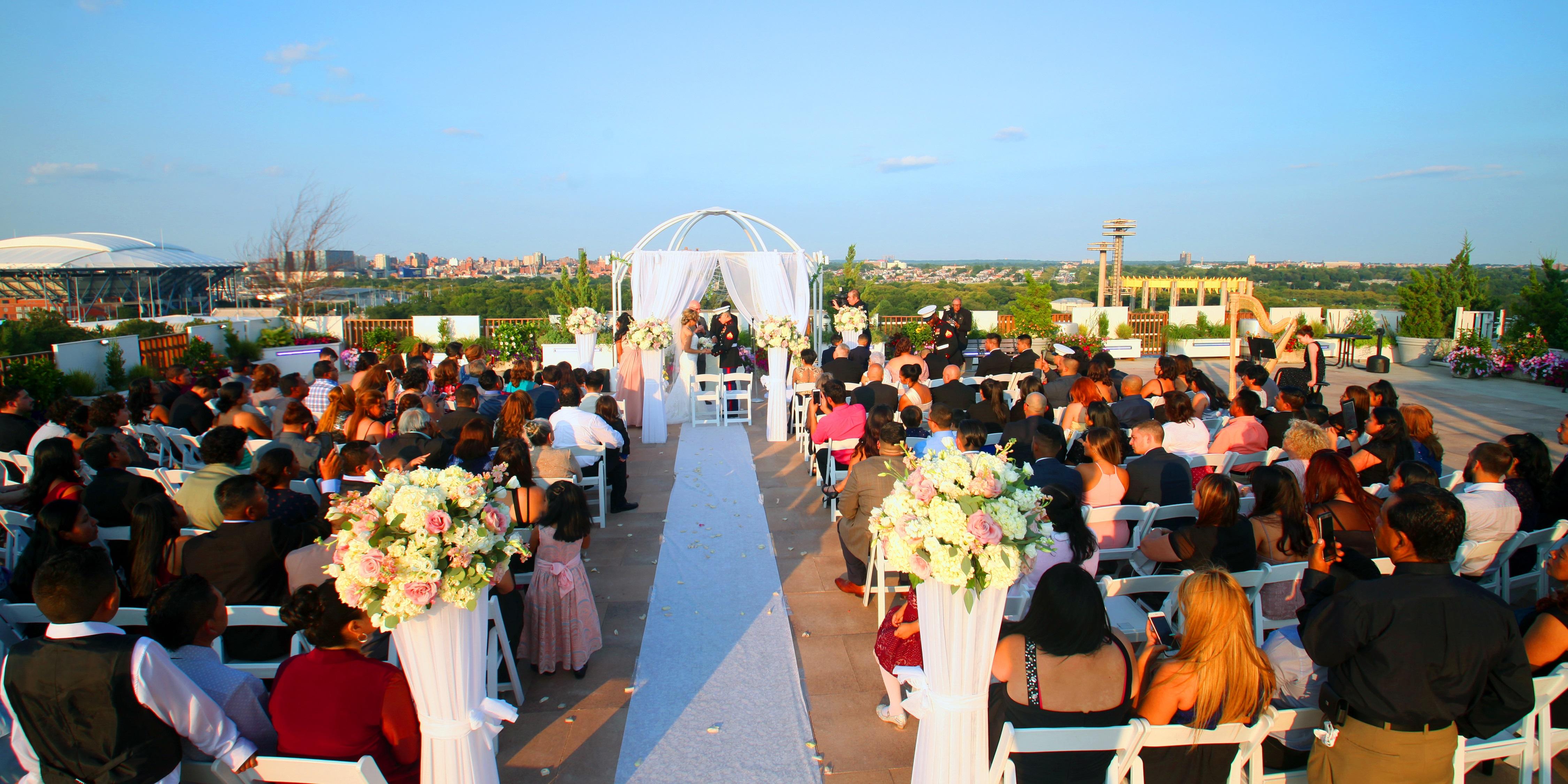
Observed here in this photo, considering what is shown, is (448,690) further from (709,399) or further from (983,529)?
(709,399)

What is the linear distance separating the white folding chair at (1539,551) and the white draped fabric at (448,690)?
5008 mm

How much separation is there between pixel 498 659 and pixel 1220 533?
3483 millimetres

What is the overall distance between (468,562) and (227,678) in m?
0.99

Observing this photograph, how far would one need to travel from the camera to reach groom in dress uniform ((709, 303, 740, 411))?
11867 millimetres

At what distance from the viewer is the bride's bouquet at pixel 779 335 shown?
33.5 feet

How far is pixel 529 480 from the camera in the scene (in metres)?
4.47

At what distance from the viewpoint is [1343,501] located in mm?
3949

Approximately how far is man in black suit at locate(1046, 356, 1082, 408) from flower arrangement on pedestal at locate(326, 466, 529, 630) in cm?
624

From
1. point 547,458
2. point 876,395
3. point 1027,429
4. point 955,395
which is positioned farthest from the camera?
point 876,395

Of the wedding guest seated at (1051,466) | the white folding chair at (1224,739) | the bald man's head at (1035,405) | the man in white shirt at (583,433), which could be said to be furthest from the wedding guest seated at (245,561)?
the bald man's head at (1035,405)

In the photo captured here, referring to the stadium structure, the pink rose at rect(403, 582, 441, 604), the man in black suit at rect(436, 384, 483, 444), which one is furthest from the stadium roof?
the pink rose at rect(403, 582, 441, 604)

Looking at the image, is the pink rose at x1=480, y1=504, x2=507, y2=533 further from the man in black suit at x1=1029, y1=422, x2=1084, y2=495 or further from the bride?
the bride

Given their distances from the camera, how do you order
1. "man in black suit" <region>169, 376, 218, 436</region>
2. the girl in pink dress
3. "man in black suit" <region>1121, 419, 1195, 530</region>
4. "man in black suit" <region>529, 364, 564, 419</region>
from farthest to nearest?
"man in black suit" <region>529, 364, 564, 419</region>, "man in black suit" <region>169, 376, 218, 436</region>, "man in black suit" <region>1121, 419, 1195, 530</region>, the girl in pink dress

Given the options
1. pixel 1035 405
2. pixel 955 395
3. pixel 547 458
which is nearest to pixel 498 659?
pixel 547 458
